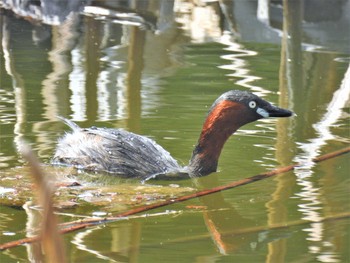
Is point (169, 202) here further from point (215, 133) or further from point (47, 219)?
point (47, 219)

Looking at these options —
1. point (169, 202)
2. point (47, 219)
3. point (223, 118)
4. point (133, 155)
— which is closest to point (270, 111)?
point (223, 118)

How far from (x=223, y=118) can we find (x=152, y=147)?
1.69 feet

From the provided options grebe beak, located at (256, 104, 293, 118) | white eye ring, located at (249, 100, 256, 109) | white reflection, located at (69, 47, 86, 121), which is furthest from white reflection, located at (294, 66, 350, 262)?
white reflection, located at (69, 47, 86, 121)

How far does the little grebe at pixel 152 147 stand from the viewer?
247 inches

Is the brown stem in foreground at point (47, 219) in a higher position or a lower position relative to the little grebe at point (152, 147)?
higher

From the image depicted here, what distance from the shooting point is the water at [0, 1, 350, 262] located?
4676 mm

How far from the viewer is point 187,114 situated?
7.51 metres

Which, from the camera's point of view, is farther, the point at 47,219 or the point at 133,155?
the point at 133,155

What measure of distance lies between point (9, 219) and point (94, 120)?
102 inches

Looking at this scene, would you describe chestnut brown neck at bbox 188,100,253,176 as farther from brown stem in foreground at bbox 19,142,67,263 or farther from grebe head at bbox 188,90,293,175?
brown stem in foreground at bbox 19,142,67,263

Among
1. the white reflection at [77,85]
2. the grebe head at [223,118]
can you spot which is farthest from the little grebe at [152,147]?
the white reflection at [77,85]

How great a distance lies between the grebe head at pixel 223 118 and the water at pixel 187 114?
0.50 ft

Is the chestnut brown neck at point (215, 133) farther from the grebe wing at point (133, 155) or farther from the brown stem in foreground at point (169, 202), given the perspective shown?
the brown stem in foreground at point (169, 202)

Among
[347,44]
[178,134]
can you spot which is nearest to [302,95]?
[178,134]
